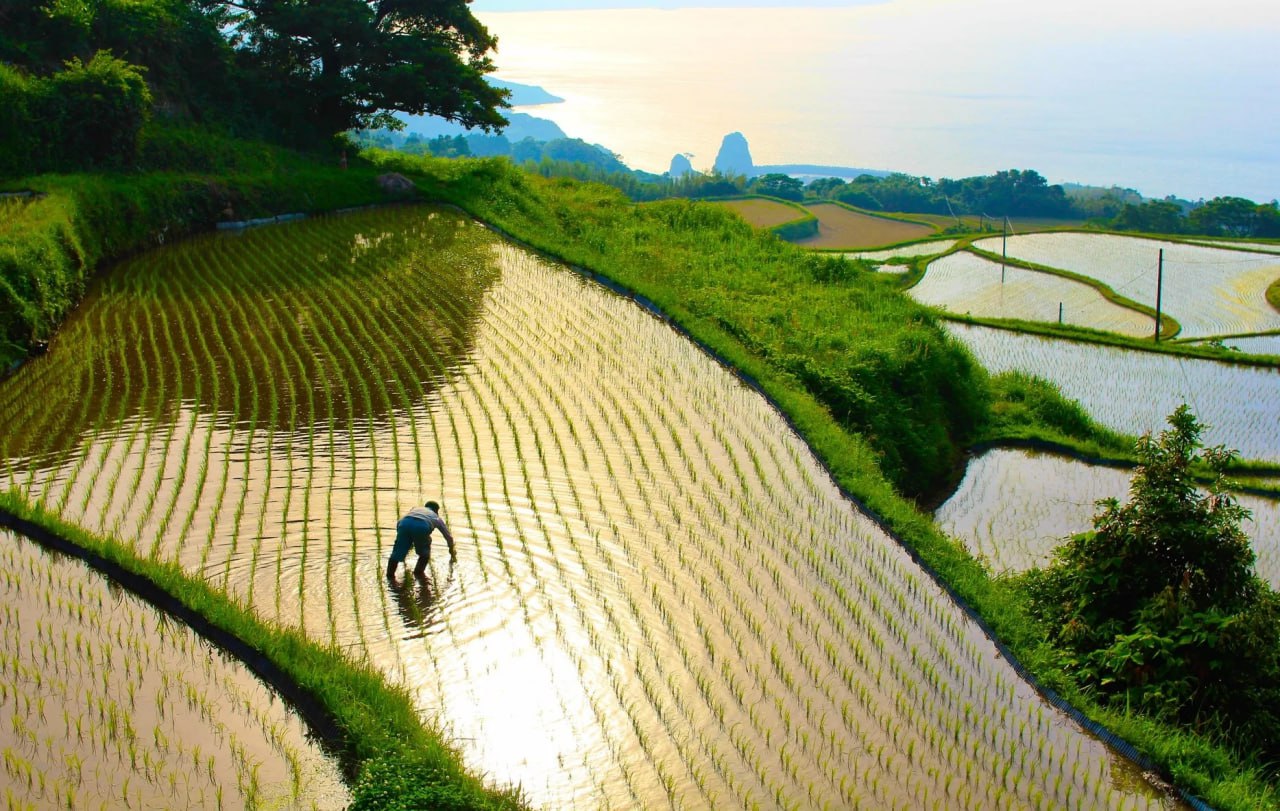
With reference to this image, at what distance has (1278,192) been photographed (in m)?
109

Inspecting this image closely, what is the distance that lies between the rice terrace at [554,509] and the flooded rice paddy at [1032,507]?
0.06 metres

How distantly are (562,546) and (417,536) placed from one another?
3.70ft

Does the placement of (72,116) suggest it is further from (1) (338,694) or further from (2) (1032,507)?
(2) (1032,507)

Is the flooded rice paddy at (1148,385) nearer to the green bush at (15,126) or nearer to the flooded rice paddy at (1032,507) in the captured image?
the flooded rice paddy at (1032,507)

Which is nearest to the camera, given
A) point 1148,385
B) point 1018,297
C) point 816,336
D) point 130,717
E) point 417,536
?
point 130,717

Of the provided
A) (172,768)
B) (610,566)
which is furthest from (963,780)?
(172,768)

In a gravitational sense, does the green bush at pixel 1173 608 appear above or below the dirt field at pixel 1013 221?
below

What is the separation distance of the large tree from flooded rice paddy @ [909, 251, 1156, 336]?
31.0ft

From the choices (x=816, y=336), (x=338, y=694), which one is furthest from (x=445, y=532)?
(x=816, y=336)

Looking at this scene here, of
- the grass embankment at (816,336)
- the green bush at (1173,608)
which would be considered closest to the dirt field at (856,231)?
the grass embankment at (816,336)

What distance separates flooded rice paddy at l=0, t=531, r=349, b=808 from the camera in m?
4.79

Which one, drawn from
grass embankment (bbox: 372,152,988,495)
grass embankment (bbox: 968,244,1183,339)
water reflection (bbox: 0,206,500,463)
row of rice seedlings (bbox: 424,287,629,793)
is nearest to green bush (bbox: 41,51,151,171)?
water reflection (bbox: 0,206,500,463)

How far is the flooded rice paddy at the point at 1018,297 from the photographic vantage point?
723 inches

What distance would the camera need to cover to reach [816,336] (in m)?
12.6
